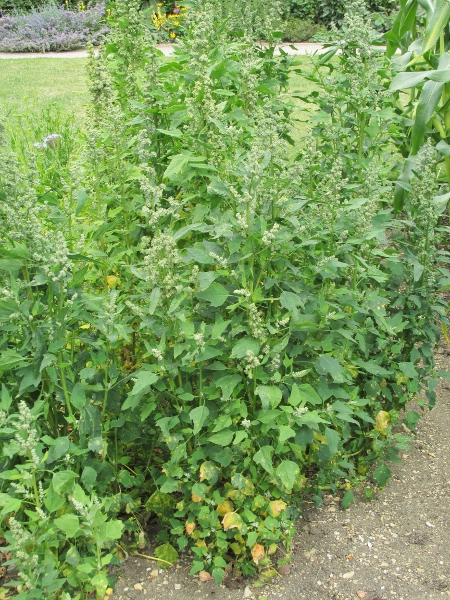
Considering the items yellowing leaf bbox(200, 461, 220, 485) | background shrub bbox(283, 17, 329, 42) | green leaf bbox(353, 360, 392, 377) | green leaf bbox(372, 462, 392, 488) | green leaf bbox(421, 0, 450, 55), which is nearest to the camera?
yellowing leaf bbox(200, 461, 220, 485)

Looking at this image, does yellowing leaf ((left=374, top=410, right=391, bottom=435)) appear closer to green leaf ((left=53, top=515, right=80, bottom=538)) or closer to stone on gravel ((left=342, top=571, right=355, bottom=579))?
stone on gravel ((left=342, top=571, right=355, bottom=579))

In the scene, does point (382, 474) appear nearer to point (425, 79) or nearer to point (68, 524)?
point (68, 524)

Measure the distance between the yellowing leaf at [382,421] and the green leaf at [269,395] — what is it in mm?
778

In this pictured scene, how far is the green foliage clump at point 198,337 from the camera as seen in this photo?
225 centimetres

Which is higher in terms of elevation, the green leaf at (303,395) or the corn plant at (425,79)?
the corn plant at (425,79)

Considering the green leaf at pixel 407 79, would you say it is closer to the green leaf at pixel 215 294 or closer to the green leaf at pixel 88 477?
the green leaf at pixel 215 294

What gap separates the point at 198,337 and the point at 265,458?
47cm

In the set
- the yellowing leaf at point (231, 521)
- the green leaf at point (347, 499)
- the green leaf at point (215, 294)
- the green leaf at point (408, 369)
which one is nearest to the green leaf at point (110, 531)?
the yellowing leaf at point (231, 521)

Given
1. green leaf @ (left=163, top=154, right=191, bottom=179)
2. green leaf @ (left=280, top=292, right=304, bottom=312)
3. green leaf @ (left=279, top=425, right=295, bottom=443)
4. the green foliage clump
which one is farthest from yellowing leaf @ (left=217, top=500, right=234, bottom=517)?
green leaf @ (left=163, top=154, right=191, bottom=179)

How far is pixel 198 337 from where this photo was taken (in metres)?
2.20

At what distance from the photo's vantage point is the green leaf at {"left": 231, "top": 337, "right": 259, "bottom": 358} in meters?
2.27

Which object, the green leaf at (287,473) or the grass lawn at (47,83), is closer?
the green leaf at (287,473)

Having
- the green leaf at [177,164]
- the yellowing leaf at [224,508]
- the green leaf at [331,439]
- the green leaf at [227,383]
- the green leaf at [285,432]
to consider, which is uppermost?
the green leaf at [177,164]

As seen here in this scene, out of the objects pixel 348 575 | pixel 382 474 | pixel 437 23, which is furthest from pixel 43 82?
pixel 348 575
